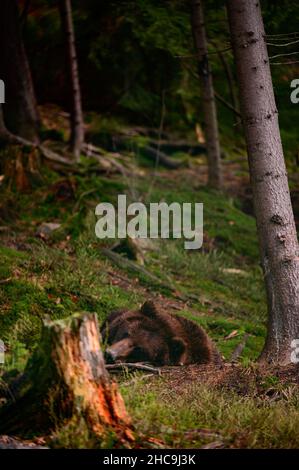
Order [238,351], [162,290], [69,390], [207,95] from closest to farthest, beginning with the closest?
1. [69,390]
2. [238,351]
3. [162,290]
4. [207,95]

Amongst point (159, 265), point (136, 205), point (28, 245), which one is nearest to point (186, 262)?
point (159, 265)

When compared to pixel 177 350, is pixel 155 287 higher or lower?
higher

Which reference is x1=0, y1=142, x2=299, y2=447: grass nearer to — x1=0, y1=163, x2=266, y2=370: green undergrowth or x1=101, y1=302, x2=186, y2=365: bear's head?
x1=0, y1=163, x2=266, y2=370: green undergrowth

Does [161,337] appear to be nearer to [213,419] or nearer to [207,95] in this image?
[213,419]

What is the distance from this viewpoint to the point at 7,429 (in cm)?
471

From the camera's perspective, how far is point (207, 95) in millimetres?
13969

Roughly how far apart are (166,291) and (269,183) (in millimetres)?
3175

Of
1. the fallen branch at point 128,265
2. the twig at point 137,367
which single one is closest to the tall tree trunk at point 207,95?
the fallen branch at point 128,265

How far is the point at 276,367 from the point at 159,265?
162 inches

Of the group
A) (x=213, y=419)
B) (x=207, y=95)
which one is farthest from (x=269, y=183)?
(x=207, y=95)

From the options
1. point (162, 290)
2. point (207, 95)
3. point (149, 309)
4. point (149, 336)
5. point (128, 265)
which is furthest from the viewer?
point (207, 95)

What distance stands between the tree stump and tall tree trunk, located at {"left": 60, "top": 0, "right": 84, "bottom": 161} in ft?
30.6

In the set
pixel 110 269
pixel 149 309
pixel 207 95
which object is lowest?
pixel 149 309
